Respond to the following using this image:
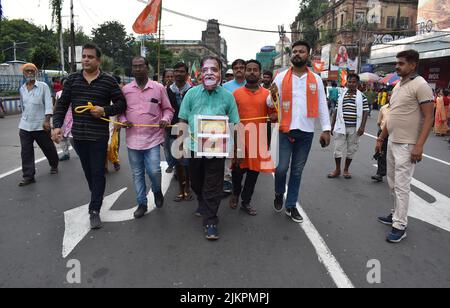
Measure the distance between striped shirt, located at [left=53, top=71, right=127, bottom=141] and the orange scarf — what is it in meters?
1.94

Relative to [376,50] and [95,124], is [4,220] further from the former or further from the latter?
[376,50]

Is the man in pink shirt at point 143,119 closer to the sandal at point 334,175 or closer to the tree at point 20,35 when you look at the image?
the sandal at point 334,175

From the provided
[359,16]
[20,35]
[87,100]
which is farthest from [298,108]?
[20,35]

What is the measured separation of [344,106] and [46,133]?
17.7ft

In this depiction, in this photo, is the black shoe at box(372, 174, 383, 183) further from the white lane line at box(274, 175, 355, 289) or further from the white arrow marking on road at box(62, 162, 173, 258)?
the white arrow marking on road at box(62, 162, 173, 258)

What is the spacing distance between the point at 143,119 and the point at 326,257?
2.56 m

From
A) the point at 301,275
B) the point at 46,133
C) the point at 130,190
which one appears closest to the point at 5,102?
the point at 46,133

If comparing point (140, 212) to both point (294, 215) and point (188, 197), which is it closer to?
point (188, 197)

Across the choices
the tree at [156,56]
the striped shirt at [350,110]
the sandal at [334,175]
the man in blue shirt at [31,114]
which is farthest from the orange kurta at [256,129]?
the tree at [156,56]

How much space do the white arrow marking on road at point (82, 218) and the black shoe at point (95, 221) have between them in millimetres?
68

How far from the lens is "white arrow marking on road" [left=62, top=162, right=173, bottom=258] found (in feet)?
11.9

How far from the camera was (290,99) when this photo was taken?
13.5 feet

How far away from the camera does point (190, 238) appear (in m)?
3.74

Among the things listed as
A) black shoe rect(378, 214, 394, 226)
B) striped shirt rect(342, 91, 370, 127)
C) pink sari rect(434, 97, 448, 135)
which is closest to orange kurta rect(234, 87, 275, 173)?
black shoe rect(378, 214, 394, 226)
